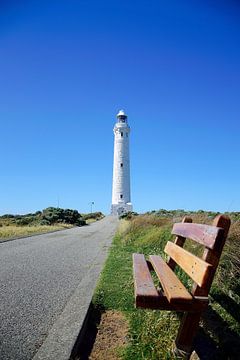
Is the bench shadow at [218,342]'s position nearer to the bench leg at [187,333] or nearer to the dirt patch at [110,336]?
the bench leg at [187,333]

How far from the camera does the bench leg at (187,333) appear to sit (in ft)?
8.72

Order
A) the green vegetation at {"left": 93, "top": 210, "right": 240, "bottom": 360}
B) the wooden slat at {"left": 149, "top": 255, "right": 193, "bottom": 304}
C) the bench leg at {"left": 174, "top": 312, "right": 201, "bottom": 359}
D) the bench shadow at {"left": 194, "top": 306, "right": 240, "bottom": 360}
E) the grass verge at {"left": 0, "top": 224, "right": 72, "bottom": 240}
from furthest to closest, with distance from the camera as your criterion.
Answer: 1. the grass verge at {"left": 0, "top": 224, "right": 72, "bottom": 240}
2. the green vegetation at {"left": 93, "top": 210, "right": 240, "bottom": 360}
3. the bench shadow at {"left": 194, "top": 306, "right": 240, "bottom": 360}
4. the bench leg at {"left": 174, "top": 312, "right": 201, "bottom": 359}
5. the wooden slat at {"left": 149, "top": 255, "right": 193, "bottom": 304}

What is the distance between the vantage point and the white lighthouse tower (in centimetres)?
5894

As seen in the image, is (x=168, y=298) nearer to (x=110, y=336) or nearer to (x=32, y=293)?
(x=110, y=336)

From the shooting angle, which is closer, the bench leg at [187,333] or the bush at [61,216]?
the bench leg at [187,333]

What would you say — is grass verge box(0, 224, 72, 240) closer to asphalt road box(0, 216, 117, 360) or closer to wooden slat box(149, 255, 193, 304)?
asphalt road box(0, 216, 117, 360)

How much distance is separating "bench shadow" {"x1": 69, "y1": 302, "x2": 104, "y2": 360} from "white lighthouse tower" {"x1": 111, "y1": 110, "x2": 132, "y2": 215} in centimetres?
5345

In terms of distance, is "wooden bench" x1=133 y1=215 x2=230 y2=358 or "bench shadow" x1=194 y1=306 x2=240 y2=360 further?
"bench shadow" x1=194 y1=306 x2=240 y2=360

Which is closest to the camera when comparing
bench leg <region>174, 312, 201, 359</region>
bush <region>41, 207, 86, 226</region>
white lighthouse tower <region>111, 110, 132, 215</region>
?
bench leg <region>174, 312, 201, 359</region>

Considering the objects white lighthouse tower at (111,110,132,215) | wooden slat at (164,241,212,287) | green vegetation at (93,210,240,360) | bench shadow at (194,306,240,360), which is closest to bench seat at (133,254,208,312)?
wooden slat at (164,241,212,287)

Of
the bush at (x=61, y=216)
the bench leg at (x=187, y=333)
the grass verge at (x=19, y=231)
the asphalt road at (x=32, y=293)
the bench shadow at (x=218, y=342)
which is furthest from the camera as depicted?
the bush at (x=61, y=216)

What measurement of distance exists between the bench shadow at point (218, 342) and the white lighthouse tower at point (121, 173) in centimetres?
5400

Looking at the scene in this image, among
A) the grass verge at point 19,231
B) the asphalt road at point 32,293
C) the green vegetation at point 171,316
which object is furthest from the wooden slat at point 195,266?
the grass verge at point 19,231

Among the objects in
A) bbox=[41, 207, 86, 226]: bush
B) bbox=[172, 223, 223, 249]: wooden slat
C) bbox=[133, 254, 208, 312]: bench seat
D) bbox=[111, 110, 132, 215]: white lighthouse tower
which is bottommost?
bbox=[133, 254, 208, 312]: bench seat
